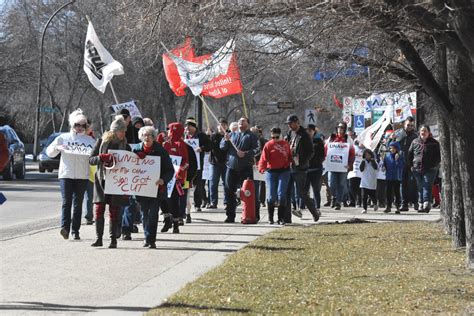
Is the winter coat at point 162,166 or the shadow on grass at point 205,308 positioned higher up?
the winter coat at point 162,166

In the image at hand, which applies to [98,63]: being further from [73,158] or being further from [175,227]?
[73,158]

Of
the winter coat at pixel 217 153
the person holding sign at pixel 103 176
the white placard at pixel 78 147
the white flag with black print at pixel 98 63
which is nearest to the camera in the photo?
the person holding sign at pixel 103 176

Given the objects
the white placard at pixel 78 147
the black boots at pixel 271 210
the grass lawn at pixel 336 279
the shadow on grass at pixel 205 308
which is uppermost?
the white placard at pixel 78 147

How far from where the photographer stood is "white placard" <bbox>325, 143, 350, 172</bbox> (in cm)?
2491

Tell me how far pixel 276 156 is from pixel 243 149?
3.76 feet

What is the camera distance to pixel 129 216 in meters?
15.8

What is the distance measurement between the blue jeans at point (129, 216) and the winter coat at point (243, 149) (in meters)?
4.17

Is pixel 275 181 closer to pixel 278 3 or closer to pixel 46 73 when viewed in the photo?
pixel 278 3

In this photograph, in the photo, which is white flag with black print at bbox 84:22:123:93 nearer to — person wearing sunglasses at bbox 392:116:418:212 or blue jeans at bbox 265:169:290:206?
blue jeans at bbox 265:169:290:206

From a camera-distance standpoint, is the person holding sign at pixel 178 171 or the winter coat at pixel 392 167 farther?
the winter coat at pixel 392 167

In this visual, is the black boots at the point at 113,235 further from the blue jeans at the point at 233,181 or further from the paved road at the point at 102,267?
the blue jeans at the point at 233,181

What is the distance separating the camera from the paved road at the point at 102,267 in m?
9.48

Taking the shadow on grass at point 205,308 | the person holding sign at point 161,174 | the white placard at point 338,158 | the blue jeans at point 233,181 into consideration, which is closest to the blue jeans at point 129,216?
the person holding sign at point 161,174

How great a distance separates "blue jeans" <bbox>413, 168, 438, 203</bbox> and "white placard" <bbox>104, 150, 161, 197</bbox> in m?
9.16
